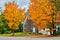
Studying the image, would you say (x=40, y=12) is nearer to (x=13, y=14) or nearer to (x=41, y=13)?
(x=41, y=13)

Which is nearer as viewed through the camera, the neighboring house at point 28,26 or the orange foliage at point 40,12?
the neighboring house at point 28,26

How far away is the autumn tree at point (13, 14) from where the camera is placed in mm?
4070

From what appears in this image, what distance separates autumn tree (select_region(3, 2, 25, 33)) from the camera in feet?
13.4

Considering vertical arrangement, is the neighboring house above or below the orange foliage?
below

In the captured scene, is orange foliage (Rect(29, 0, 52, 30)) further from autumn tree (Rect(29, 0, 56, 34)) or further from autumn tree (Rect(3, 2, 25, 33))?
autumn tree (Rect(3, 2, 25, 33))

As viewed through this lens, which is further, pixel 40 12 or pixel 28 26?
pixel 40 12

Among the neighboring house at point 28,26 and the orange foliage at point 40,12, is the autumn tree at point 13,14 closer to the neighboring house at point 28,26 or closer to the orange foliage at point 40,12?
the neighboring house at point 28,26

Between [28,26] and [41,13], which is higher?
[41,13]

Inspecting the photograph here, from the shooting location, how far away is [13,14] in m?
4.21

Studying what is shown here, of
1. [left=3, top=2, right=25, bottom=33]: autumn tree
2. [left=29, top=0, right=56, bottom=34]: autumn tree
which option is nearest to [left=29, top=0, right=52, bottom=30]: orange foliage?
[left=29, top=0, right=56, bottom=34]: autumn tree

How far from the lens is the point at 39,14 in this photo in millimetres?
4191

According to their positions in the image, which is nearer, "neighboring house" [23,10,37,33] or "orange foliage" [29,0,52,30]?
"neighboring house" [23,10,37,33]

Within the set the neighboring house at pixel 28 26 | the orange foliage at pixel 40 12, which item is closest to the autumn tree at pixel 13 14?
the neighboring house at pixel 28 26

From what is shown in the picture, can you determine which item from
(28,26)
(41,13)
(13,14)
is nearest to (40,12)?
(41,13)
